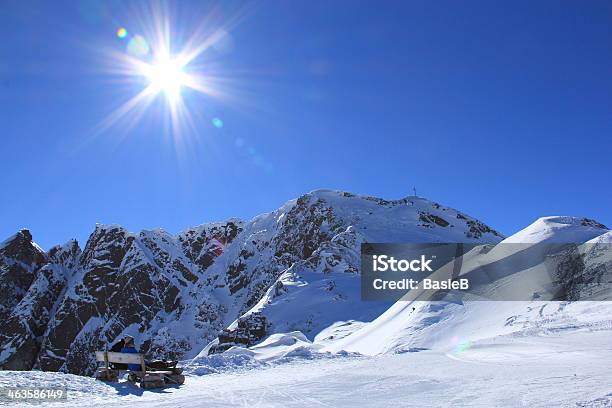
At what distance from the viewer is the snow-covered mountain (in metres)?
111

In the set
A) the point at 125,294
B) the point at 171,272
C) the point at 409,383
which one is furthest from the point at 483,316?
the point at 171,272

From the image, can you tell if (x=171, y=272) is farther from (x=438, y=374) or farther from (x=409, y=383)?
(x=409, y=383)

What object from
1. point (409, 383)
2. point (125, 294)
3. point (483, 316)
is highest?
point (125, 294)

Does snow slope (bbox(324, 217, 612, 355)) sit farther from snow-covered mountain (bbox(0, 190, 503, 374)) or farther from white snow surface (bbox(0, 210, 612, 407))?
snow-covered mountain (bbox(0, 190, 503, 374))

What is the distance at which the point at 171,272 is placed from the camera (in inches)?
6973

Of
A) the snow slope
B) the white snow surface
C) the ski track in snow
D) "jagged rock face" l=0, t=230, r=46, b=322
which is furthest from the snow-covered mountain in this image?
the ski track in snow

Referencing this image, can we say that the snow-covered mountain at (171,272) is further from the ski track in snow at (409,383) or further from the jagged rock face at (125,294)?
the ski track in snow at (409,383)

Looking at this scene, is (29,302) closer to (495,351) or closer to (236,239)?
(236,239)

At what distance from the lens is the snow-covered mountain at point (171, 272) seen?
365 feet

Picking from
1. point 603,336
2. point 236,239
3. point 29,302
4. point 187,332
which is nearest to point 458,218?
point 187,332

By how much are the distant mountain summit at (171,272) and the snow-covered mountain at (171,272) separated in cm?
34

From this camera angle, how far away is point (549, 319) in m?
19.2

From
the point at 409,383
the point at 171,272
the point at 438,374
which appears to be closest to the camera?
the point at 409,383

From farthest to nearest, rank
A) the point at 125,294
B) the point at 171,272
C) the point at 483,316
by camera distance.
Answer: the point at 171,272, the point at 125,294, the point at 483,316
